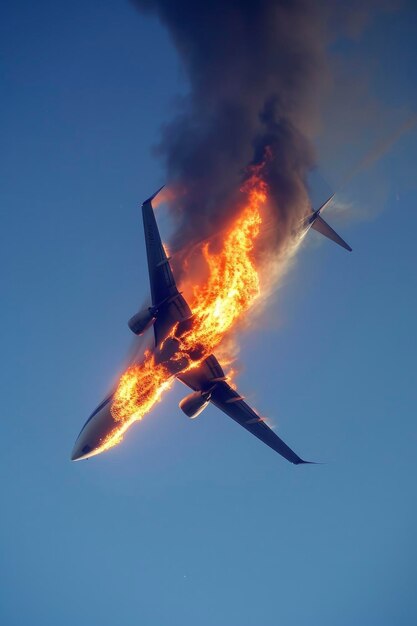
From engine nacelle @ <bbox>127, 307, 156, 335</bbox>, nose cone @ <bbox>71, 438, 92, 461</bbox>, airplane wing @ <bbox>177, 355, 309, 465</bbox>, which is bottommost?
airplane wing @ <bbox>177, 355, 309, 465</bbox>

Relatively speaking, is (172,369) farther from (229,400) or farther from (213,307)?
(229,400)

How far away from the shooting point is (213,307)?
2398cm

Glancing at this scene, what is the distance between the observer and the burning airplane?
2244 cm

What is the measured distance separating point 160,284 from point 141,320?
7.00 feet

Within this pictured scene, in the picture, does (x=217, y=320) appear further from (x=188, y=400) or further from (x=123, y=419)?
(x=123, y=419)

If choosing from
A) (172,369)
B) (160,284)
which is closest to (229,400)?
(172,369)

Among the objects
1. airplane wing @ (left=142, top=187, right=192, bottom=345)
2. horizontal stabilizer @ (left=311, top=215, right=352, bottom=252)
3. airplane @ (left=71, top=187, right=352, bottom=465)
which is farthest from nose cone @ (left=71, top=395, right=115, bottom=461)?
horizontal stabilizer @ (left=311, top=215, right=352, bottom=252)

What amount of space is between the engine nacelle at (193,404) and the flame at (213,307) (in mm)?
1367

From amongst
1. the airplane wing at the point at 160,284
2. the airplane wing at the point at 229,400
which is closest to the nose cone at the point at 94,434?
the airplane wing at the point at 229,400

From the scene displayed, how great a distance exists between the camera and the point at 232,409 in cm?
2753

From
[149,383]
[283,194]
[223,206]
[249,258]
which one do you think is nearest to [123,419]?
[149,383]

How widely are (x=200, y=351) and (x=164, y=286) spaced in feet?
15.1

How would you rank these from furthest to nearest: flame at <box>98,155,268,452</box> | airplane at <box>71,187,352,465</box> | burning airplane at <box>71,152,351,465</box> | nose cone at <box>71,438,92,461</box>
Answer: nose cone at <box>71,438,92,461</box> < flame at <box>98,155,268,452</box> < burning airplane at <box>71,152,351,465</box> < airplane at <box>71,187,352,465</box>

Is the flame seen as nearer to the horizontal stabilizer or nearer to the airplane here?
the airplane
